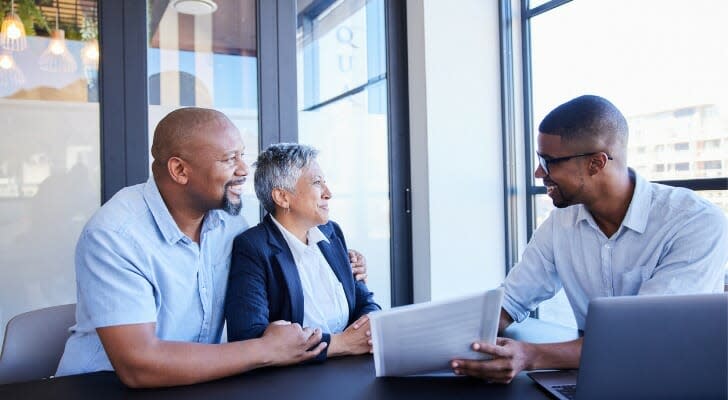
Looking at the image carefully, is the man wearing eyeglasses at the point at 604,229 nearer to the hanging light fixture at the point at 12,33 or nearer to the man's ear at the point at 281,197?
the man's ear at the point at 281,197

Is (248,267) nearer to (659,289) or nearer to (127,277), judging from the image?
(127,277)

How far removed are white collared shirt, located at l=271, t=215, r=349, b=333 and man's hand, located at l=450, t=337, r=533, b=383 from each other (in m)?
0.68

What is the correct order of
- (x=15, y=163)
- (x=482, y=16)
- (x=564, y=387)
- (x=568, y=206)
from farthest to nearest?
(x=482, y=16)
(x=15, y=163)
(x=568, y=206)
(x=564, y=387)

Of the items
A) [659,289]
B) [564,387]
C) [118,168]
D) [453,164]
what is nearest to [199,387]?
[564,387]

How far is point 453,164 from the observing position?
3.69 m

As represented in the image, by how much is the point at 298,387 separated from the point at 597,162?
1.21 m

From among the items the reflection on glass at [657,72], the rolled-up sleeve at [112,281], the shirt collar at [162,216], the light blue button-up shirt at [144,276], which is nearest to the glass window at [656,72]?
the reflection on glass at [657,72]

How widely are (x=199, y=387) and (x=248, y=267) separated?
520 millimetres

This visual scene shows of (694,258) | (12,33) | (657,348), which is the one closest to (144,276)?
(657,348)

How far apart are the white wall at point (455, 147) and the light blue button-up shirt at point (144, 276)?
193 centimetres

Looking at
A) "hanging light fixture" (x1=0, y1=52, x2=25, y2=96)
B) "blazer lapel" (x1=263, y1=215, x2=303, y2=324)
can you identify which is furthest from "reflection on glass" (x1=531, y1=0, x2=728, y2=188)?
"hanging light fixture" (x1=0, y1=52, x2=25, y2=96)

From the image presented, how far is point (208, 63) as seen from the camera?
3244 mm

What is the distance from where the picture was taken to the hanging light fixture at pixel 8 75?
2.81 meters

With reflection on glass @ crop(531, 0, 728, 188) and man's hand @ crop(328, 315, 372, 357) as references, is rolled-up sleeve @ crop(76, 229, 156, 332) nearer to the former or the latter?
man's hand @ crop(328, 315, 372, 357)
